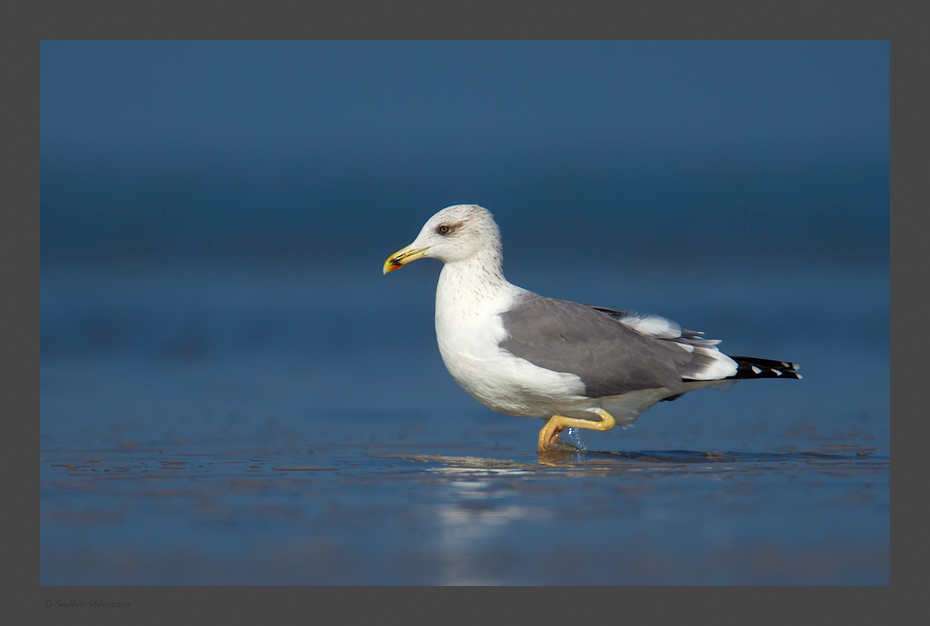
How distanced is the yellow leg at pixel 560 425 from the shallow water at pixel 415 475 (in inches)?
6.3

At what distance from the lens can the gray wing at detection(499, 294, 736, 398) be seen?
23.7 feet

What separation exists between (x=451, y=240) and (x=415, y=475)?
1800 mm

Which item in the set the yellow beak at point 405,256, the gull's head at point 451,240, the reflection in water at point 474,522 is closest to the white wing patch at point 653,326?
the gull's head at point 451,240

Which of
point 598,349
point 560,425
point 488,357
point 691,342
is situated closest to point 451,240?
point 488,357

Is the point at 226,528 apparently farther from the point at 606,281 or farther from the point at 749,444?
the point at 606,281

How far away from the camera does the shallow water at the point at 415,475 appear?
16.2 feet

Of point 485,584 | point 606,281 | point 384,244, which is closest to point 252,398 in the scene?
point 485,584

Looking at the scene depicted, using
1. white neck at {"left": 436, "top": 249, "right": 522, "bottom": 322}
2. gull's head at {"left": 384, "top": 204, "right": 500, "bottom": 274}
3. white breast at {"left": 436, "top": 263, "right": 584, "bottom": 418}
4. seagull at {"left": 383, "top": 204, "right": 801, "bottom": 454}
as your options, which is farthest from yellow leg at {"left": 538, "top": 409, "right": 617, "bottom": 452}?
gull's head at {"left": 384, "top": 204, "right": 500, "bottom": 274}

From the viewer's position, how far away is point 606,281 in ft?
53.0

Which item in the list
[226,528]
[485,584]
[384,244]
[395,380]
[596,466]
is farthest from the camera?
[384,244]

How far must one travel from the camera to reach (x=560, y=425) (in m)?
7.25

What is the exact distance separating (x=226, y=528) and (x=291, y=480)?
3.04ft

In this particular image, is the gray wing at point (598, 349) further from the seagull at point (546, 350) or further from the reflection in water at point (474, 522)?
the reflection in water at point (474, 522)

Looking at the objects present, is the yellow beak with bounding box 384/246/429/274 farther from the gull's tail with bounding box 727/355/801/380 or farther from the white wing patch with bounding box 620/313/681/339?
the gull's tail with bounding box 727/355/801/380
